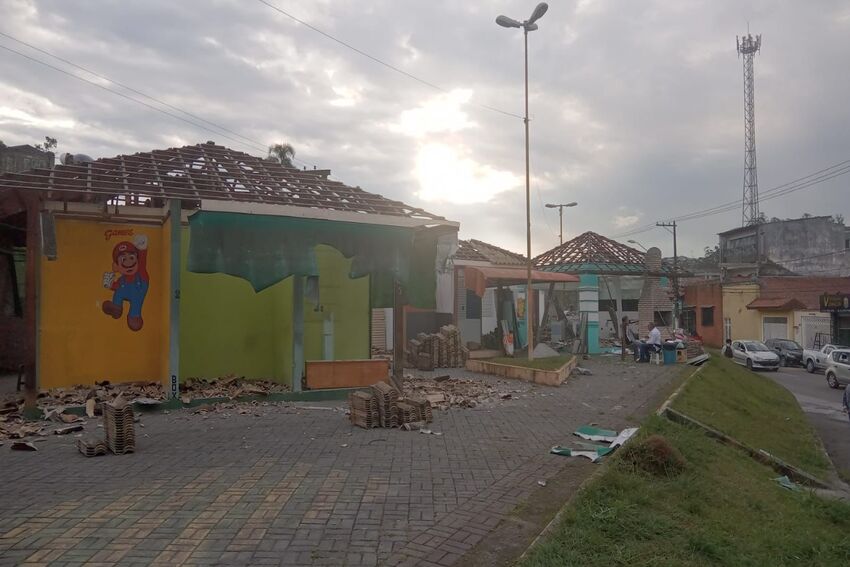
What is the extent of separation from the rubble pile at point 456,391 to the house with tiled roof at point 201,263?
1.54 m

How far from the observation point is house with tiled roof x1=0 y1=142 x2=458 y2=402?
10555mm

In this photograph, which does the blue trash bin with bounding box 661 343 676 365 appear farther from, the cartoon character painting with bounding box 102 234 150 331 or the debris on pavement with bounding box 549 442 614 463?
the cartoon character painting with bounding box 102 234 150 331

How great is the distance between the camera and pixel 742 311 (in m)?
43.4

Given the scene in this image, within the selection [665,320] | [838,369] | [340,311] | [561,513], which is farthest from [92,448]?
[665,320]

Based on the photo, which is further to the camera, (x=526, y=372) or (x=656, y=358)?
(x=656, y=358)

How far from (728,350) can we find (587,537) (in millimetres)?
34325

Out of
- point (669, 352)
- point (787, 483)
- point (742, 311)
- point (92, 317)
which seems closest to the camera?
point (787, 483)

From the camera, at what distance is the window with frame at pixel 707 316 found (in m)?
47.3

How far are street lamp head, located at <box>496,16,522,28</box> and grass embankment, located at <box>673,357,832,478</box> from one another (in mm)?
10707

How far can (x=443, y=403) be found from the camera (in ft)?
37.3

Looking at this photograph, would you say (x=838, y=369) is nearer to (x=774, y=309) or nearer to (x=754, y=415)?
(x=754, y=415)

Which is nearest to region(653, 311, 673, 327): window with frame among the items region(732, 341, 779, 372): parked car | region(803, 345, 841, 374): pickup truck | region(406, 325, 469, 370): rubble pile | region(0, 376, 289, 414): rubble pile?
region(732, 341, 779, 372): parked car

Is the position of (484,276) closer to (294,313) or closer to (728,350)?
(294,313)

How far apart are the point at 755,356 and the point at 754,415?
17530 mm
